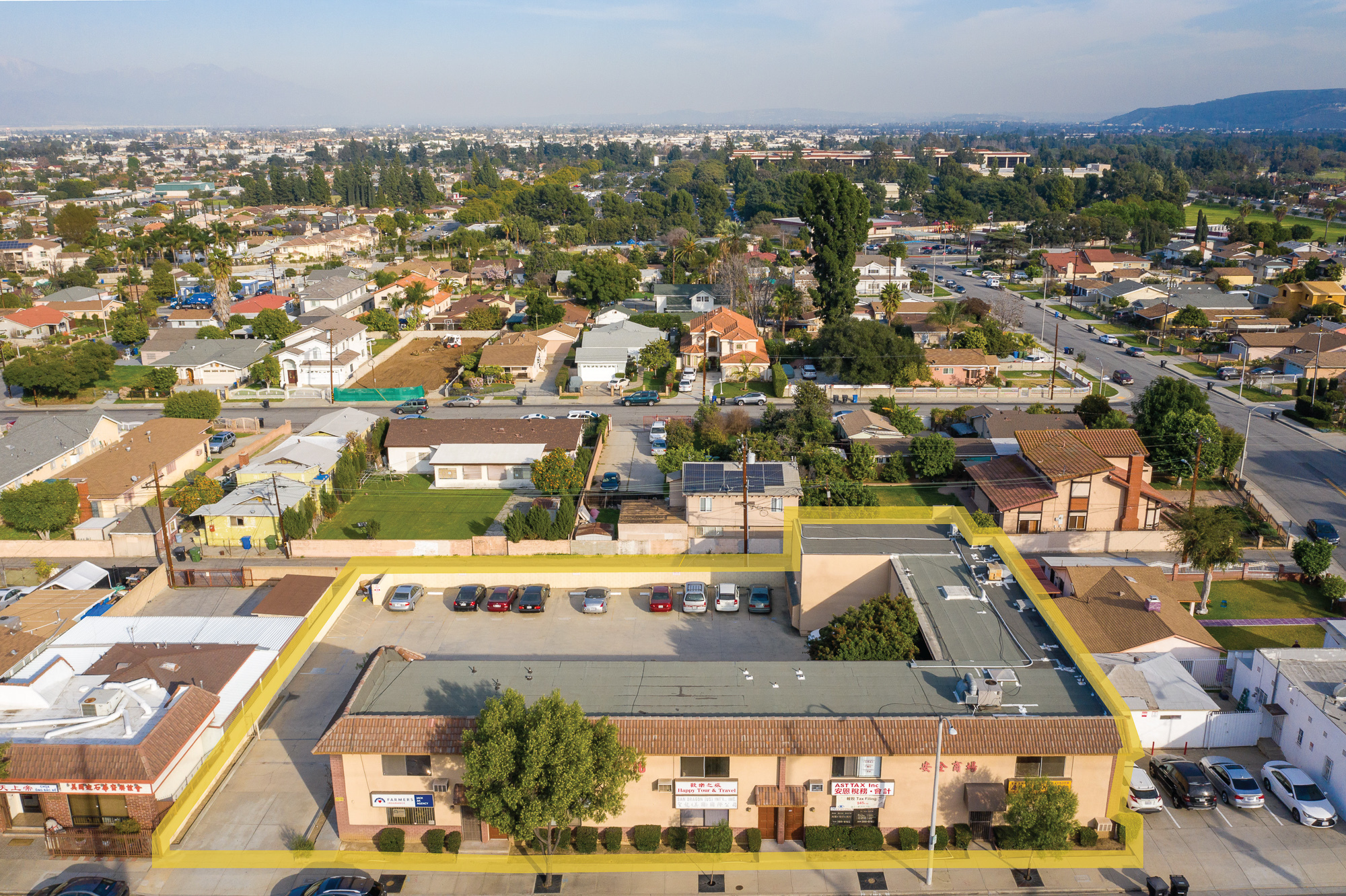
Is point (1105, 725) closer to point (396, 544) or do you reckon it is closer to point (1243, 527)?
point (1243, 527)

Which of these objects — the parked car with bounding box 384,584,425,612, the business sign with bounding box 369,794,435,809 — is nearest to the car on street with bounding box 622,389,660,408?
the parked car with bounding box 384,584,425,612

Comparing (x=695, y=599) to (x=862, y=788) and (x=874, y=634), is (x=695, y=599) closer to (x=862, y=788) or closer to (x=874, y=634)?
(x=874, y=634)

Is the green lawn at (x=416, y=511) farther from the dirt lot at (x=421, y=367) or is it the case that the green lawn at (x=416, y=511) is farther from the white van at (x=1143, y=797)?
the white van at (x=1143, y=797)

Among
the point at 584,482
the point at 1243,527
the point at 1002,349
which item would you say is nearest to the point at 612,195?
the point at 1002,349

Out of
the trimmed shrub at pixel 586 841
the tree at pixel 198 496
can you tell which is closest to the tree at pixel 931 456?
the trimmed shrub at pixel 586 841

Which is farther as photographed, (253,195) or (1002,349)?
(253,195)

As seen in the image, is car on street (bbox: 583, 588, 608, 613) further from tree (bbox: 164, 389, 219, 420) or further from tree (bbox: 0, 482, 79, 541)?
tree (bbox: 164, 389, 219, 420)

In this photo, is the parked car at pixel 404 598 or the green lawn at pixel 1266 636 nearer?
A: the green lawn at pixel 1266 636
